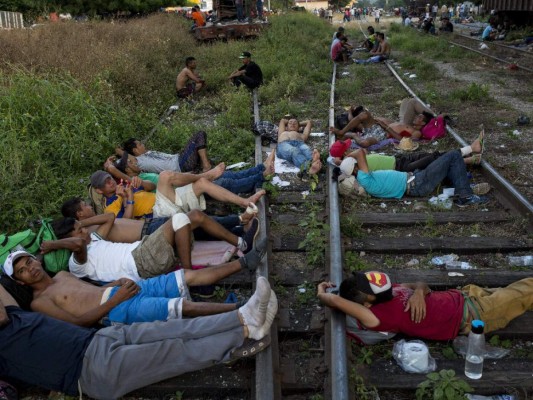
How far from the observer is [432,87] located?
11.9 meters

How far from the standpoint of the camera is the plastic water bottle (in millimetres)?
4233

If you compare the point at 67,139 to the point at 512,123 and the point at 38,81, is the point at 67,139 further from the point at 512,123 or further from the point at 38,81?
the point at 512,123

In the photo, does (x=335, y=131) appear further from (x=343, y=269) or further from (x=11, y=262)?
(x=11, y=262)

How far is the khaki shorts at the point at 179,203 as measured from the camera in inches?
195

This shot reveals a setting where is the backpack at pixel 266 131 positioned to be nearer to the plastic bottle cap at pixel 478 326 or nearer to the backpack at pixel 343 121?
the backpack at pixel 343 121

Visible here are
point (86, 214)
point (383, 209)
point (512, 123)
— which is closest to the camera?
point (86, 214)

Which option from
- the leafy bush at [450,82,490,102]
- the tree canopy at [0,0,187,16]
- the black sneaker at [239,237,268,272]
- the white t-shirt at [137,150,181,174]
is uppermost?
the tree canopy at [0,0,187,16]

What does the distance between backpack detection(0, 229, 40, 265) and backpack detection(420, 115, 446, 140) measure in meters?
5.67

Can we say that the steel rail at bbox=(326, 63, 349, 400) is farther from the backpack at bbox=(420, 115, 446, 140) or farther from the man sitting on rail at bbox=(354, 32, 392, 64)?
the man sitting on rail at bbox=(354, 32, 392, 64)

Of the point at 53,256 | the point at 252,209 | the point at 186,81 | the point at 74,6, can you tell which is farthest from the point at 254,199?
the point at 74,6

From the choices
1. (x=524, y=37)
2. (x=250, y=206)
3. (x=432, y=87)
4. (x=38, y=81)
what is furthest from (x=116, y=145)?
(x=524, y=37)

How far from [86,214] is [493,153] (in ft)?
17.6

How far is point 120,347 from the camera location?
3.15 m

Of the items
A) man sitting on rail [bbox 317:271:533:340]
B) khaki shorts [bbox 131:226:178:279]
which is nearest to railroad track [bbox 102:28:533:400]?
man sitting on rail [bbox 317:271:533:340]
